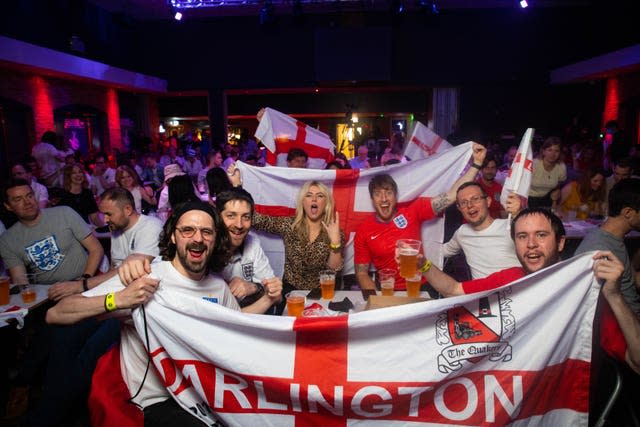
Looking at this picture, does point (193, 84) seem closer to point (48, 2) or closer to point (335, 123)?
point (48, 2)

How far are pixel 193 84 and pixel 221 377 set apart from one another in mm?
12113

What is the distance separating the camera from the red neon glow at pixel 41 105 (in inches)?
363

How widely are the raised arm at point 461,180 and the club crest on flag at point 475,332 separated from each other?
179 cm

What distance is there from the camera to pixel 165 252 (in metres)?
2.13

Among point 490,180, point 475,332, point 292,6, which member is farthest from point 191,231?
point 292,6

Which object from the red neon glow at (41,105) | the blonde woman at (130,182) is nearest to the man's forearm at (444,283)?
the blonde woman at (130,182)

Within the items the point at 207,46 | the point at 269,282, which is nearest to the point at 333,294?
the point at 269,282

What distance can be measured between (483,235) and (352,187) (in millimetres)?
1191

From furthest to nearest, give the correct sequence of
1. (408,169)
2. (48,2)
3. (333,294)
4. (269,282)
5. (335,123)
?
1. (335,123)
2. (48,2)
3. (408,169)
4. (333,294)
5. (269,282)

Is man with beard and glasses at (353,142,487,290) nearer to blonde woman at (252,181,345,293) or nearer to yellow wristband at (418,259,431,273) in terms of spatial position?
blonde woman at (252,181,345,293)

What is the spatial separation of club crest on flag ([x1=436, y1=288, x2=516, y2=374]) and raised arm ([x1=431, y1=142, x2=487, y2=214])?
179 cm

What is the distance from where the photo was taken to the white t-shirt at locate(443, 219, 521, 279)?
3.06m

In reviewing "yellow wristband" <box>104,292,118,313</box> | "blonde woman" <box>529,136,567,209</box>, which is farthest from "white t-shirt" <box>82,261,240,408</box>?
"blonde woman" <box>529,136,567,209</box>

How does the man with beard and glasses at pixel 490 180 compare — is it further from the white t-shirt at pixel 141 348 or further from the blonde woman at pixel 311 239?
the white t-shirt at pixel 141 348
